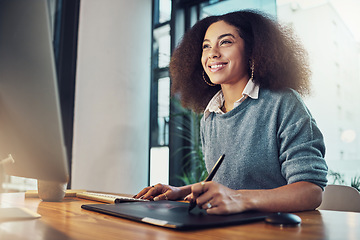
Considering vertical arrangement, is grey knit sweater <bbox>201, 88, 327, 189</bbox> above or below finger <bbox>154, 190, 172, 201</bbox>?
above

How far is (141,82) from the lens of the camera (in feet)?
11.1

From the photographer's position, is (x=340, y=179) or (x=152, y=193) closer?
(x=152, y=193)

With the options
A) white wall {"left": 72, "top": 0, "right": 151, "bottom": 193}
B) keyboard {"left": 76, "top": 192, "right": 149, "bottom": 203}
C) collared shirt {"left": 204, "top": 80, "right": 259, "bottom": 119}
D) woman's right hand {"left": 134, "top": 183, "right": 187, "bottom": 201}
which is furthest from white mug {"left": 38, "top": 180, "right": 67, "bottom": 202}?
white wall {"left": 72, "top": 0, "right": 151, "bottom": 193}

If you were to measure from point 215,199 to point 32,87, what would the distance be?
477 mm

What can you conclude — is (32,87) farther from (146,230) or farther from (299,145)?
(299,145)

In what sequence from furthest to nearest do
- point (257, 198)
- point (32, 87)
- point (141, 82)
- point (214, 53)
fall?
point (141, 82) → point (214, 53) → point (257, 198) → point (32, 87)

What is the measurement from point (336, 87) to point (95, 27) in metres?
2.19

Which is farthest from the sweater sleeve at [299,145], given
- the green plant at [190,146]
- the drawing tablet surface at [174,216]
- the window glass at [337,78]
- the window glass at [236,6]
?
the window glass at [236,6]

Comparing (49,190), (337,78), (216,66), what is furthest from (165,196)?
(337,78)

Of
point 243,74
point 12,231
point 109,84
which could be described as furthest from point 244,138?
point 109,84

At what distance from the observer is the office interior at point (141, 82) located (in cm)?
244

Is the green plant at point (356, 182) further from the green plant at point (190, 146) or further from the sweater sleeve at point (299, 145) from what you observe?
the sweater sleeve at point (299, 145)

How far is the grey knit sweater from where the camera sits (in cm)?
105

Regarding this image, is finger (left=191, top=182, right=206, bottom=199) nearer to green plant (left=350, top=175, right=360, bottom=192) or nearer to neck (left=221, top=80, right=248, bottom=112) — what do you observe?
neck (left=221, top=80, right=248, bottom=112)
